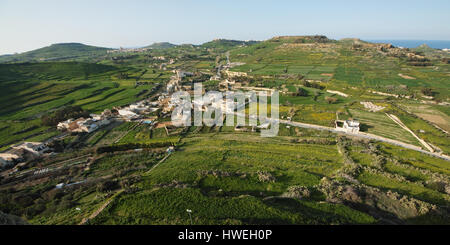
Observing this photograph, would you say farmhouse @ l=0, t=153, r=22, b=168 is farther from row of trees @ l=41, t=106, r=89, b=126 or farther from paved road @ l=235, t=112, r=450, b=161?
paved road @ l=235, t=112, r=450, b=161

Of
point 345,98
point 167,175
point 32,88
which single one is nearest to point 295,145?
point 167,175

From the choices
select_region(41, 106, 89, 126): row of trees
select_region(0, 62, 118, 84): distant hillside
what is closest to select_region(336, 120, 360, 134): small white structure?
select_region(41, 106, 89, 126): row of trees

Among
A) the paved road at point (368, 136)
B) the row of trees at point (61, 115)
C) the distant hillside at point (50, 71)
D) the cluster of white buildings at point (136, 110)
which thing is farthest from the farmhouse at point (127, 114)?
the distant hillside at point (50, 71)

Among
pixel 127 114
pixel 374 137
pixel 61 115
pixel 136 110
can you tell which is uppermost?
pixel 136 110

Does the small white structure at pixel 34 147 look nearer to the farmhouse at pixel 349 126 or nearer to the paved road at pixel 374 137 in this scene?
the paved road at pixel 374 137

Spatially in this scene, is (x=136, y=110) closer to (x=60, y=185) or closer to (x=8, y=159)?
(x=8, y=159)

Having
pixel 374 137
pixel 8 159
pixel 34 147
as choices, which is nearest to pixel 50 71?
pixel 34 147

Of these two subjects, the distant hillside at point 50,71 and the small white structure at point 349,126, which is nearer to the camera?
the small white structure at point 349,126

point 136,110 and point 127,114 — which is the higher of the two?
point 136,110

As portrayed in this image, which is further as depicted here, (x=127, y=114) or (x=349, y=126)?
(x=127, y=114)

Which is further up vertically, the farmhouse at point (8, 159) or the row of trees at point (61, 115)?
the row of trees at point (61, 115)
